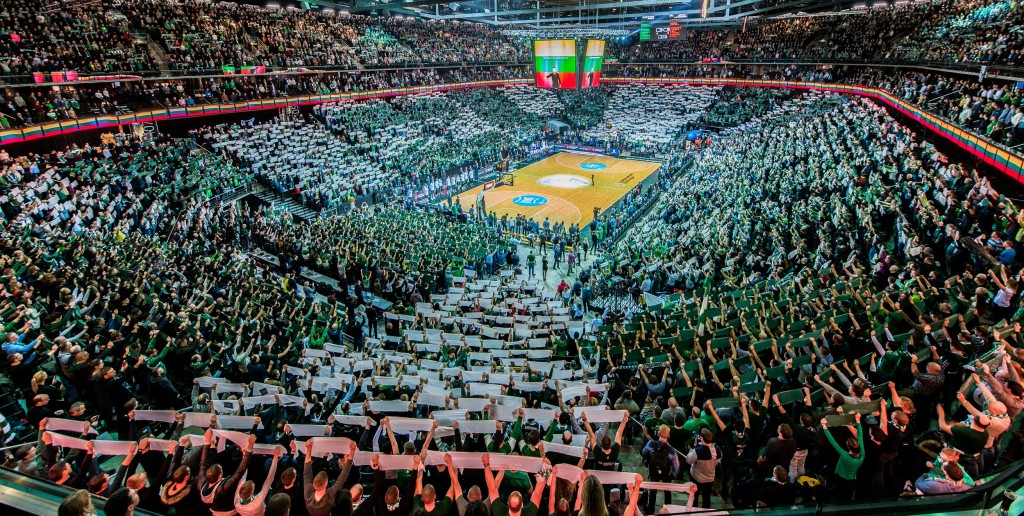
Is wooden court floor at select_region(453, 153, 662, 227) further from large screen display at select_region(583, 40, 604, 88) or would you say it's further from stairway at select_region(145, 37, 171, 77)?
stairway at select_region(145, 37, 171, 77)

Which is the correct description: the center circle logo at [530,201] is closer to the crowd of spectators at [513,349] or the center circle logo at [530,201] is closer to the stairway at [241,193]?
the crowd of spectators at [513,349]

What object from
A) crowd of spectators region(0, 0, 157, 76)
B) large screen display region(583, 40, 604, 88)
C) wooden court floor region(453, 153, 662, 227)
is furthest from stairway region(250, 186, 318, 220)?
large screen display region(583, 40, 604, 88)

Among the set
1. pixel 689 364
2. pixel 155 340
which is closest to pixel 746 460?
pixel 689 364

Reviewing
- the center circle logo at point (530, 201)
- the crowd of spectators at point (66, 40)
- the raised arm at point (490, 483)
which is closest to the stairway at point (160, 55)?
the crowd of spectators at point (66, 40)

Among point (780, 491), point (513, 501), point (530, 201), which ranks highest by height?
point (513, 501)

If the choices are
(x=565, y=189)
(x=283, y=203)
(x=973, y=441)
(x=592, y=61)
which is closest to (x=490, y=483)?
(x=973, y=441)

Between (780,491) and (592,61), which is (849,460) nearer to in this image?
(780,491)
